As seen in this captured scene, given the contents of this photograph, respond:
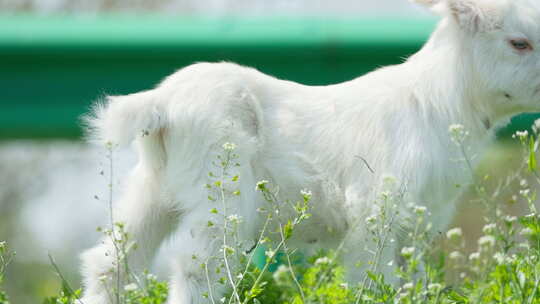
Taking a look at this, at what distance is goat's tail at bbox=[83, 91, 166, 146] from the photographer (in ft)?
17.1

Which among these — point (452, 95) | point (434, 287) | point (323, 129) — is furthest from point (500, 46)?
point (434, 287)

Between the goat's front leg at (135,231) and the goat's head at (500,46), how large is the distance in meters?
2.03

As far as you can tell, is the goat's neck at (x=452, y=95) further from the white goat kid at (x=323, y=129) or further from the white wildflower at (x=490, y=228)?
the white wildflower at (x=490, y=228)

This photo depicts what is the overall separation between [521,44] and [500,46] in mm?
123

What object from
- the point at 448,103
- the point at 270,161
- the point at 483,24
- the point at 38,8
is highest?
the point at 38,8

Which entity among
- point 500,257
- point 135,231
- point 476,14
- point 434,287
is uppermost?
point 476,14

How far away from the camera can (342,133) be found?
5684 millimetres

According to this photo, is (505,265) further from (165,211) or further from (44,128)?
(44,128)

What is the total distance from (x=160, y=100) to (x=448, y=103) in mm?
1737

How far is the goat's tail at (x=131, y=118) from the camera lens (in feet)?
17.1

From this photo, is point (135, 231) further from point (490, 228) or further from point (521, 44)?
point (521, 44)

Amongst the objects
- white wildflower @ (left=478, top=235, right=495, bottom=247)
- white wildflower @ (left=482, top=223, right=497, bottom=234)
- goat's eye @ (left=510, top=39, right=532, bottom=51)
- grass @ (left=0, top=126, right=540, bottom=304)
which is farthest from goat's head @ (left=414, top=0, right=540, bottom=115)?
white wildflower @ (left=478, top=235, right=495, bottom=247)

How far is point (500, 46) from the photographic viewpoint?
565 cm

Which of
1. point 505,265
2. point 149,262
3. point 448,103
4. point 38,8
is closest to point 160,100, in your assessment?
point 149,262
